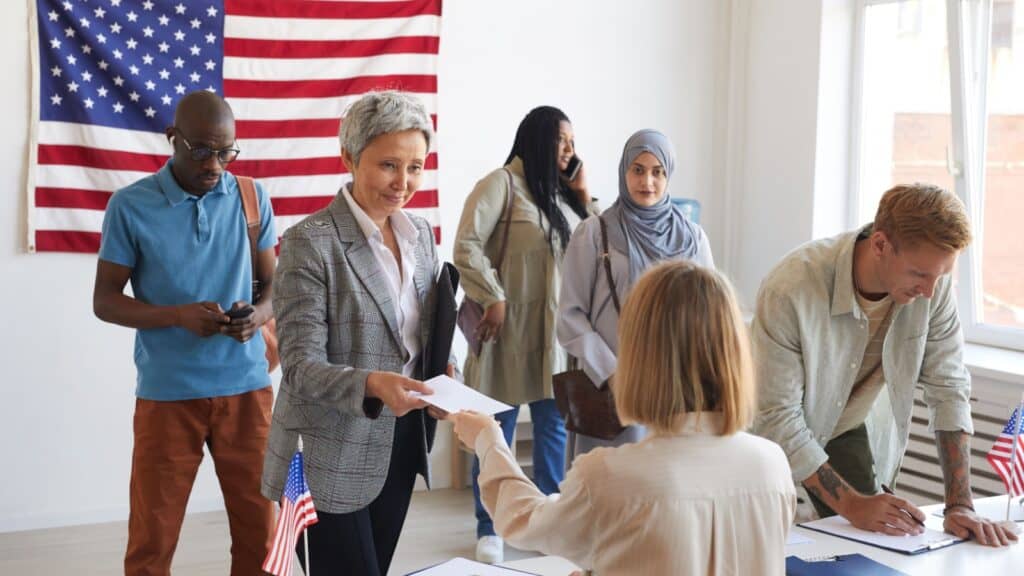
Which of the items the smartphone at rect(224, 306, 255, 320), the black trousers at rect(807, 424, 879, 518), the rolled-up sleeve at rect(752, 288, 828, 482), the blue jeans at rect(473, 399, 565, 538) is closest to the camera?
the rolled-up sleeve at rect(752, 288, 828, 482)

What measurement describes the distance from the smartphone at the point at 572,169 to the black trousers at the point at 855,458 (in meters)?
1.51

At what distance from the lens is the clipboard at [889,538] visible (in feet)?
7.19

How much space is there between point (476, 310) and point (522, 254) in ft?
0.86

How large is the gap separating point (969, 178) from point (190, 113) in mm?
3254

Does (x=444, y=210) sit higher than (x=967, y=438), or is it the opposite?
(x=444, y=210)

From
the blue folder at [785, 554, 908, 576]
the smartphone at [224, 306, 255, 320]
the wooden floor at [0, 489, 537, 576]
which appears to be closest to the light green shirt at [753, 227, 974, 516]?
the blue folder at [785, 554, 908, 576]

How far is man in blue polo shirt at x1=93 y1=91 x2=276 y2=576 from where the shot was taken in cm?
273

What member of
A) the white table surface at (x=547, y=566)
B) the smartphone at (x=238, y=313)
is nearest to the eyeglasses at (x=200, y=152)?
the smartphone at (x=238, y=313)

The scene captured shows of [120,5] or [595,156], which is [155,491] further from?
[595,156]

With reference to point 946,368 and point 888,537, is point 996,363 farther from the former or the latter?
point 888,537

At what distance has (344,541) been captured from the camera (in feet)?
6.97

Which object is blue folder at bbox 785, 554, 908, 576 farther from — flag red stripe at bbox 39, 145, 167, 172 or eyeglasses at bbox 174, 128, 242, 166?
flag red stripe at bbox 39, 145, 167, 172

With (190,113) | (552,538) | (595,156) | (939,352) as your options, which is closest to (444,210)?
(595,156)

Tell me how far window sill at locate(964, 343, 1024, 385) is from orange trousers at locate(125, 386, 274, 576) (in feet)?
8.90
